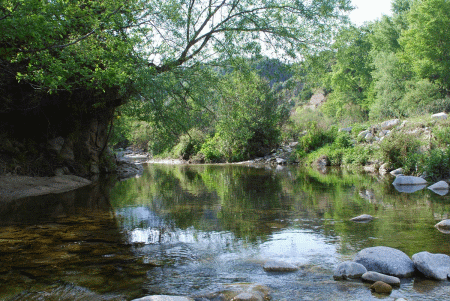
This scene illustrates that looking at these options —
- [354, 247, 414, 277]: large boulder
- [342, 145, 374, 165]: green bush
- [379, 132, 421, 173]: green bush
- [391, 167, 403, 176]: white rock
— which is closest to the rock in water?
[354, 247, 414, 277]: large boulder

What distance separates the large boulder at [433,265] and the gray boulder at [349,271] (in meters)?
0.59

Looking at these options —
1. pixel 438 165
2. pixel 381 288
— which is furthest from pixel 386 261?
pixel 438 165

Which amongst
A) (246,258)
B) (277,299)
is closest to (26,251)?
(246,258)

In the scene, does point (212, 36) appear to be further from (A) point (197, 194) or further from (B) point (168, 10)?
(A) point (197, 194)

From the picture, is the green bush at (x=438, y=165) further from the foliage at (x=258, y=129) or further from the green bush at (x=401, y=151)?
the foliage at (x=258, y=129)

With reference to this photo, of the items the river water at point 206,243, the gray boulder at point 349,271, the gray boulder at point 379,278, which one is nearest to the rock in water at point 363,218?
the river water at point 206,243

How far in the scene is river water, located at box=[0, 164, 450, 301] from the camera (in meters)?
3.80

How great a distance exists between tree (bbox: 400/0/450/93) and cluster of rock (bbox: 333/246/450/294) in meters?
29.5

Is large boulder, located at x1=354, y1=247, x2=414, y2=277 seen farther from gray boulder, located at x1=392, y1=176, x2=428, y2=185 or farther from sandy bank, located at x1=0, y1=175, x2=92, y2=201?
sandy bank, located at x1=0, y1=175, x2=92, y2=201

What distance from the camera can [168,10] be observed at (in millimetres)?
12750

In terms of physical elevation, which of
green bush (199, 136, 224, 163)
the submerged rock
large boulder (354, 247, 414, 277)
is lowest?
large boulder (354, 247, 414, 277)

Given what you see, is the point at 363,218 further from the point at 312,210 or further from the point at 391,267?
the point at 391,267

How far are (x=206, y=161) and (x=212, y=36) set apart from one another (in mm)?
20694

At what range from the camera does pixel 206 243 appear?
221 inches
